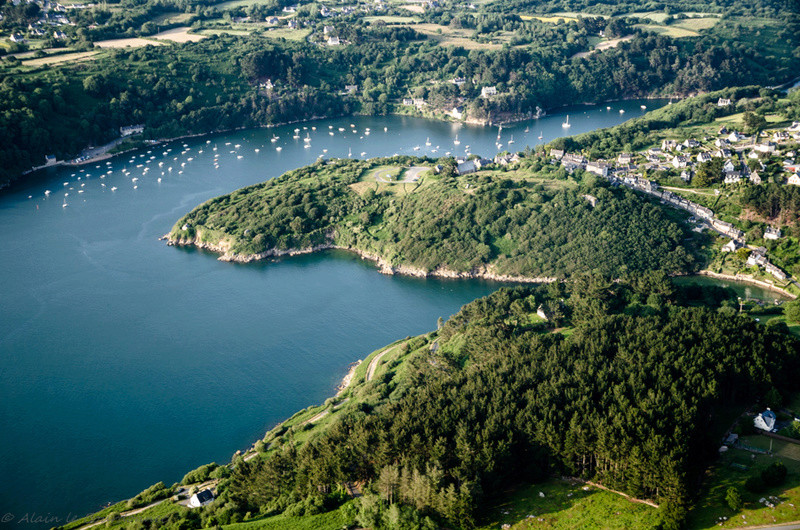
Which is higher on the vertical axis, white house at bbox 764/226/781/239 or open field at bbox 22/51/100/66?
open field at bbox 22/51/100/66

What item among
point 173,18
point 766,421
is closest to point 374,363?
point 766,421

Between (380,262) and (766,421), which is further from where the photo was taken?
(380,262)

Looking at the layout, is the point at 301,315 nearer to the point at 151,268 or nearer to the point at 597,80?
the point at 151,268

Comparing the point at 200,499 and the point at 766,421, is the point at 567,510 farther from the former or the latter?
the point at 200,499

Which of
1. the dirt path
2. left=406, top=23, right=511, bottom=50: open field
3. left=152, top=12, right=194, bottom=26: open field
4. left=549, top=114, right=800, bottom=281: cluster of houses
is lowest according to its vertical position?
the dirt path

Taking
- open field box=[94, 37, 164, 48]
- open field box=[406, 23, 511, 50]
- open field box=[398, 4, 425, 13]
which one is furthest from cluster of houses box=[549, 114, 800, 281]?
open field box=[398, 4, 425, 13]

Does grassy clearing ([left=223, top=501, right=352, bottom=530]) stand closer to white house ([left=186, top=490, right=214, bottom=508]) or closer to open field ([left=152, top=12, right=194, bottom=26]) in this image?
white house ([left=186, top=490, right=214, bottom=508])
